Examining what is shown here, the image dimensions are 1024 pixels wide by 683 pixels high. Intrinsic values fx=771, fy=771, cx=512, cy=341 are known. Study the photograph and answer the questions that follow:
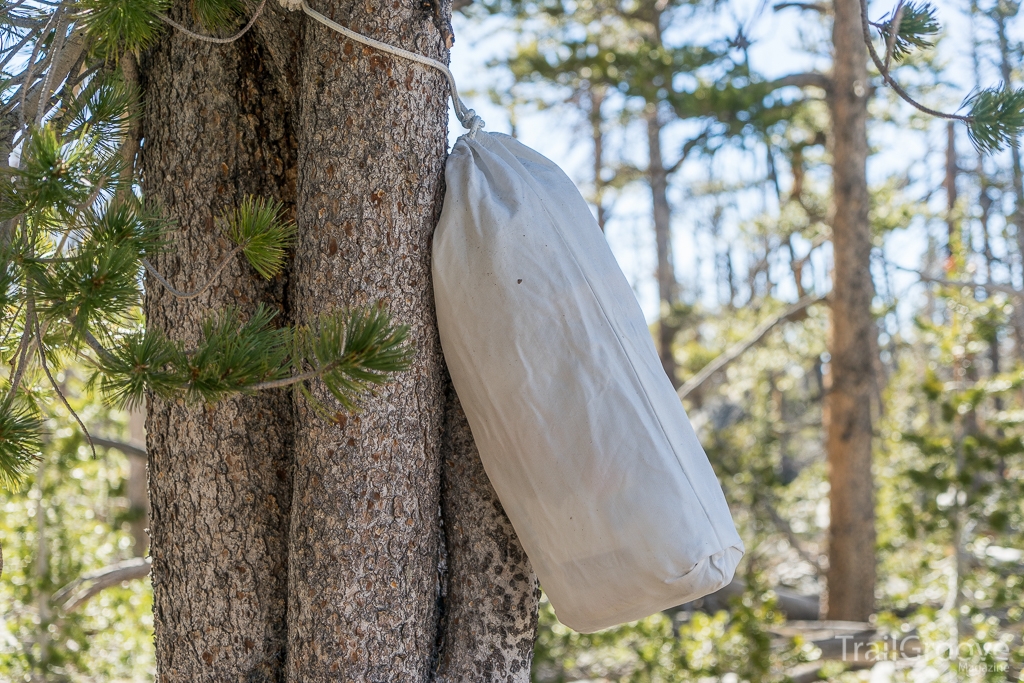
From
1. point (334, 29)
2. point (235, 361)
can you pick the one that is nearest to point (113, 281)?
point (235, 361)

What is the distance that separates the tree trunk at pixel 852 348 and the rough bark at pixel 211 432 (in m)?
5.45

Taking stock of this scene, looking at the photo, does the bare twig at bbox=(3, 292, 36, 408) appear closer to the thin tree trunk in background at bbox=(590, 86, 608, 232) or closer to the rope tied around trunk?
the rope tied around trunk

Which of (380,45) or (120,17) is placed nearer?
(120,17)

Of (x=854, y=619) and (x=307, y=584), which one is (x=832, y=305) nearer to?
(x=854, y=619)

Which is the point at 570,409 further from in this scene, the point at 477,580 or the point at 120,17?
the point at 120,17

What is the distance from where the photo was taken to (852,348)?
6.00 m

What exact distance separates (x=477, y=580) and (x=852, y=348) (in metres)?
5.35

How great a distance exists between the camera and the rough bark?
1.41 meters

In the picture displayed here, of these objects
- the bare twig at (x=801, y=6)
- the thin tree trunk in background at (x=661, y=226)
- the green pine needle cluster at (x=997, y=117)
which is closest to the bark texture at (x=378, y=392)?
the green pine needle cluster at (x=997, y=117)

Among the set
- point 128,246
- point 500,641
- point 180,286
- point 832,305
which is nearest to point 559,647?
point 832,305

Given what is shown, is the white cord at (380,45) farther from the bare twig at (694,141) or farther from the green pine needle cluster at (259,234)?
the bare twig at (694,141)

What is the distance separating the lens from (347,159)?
4.31 feet

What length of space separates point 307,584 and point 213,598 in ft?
0.76

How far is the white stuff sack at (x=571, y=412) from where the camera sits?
1.21 meters
